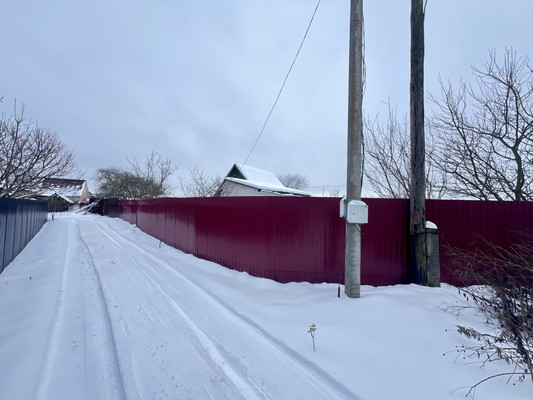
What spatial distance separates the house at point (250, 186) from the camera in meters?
13.6

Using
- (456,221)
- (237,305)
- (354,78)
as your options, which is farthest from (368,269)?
(354,78)

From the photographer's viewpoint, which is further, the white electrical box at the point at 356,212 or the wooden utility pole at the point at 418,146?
the wooden utility pole at the point at 418,146

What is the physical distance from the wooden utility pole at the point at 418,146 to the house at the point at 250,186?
7.41 m

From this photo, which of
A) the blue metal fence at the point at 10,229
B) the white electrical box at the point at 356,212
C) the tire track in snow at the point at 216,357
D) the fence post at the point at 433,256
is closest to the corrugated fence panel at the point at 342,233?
the fence post at the point at 433,256

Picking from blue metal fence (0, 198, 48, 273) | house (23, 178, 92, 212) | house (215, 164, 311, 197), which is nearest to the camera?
blue metal fence (0, 198, 48, 273)

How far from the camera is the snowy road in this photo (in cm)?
215

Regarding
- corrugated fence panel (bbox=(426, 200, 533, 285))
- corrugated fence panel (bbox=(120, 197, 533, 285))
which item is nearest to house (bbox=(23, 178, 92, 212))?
corrugated fence panel (bbox=(120, 197, 533, 285))

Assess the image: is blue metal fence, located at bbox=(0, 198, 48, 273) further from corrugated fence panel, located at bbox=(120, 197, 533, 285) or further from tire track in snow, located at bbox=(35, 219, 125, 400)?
corrugated fence panel, located at bbox=(120, 197, 533, 285)

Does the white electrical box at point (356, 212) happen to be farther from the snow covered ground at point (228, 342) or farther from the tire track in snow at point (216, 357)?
the tire track in snow at point (216, 357)

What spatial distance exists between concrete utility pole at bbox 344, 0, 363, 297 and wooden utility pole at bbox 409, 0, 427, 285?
1.24 metres

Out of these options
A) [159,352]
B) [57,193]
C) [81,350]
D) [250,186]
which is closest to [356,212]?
[159,352]

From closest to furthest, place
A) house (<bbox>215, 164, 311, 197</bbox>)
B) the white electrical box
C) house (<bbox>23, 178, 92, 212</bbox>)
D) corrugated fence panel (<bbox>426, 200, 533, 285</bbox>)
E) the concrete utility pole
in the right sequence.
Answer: the white electrical box → the concrete utility pole → corrugated fence panel (<bbox>426, 200, 533, 285</bbox>) → house (<bbox>23, 178, 92, 212</bbox>) → house (<bbox>215, 164, 311, 197</bbox>)

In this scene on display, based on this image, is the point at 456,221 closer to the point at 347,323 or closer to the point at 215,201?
the point at 347,323

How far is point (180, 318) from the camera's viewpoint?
3525 millimetres
